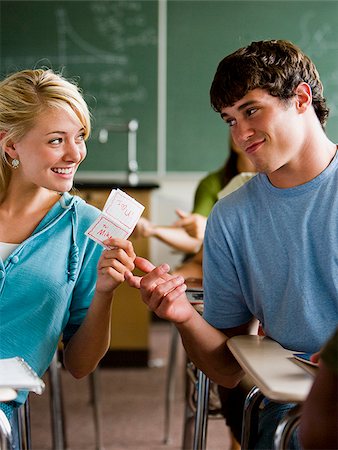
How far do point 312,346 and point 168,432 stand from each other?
151cm

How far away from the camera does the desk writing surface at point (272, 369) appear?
3.37 ft

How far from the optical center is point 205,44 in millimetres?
4668

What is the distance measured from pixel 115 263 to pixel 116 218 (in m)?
0.09

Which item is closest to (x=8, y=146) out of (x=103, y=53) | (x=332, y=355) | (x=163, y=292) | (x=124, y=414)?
(x=163, y=292)

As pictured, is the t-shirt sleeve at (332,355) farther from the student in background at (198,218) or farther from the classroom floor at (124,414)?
the student in background at (198,218)

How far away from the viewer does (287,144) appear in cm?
147

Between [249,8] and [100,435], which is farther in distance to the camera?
[249,8]

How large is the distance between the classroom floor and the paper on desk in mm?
980

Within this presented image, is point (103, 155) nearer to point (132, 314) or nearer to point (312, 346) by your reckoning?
point (132, 314)

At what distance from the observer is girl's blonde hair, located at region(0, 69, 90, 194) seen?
1587mm

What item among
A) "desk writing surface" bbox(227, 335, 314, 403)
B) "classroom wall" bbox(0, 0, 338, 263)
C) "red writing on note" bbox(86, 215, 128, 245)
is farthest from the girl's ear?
"classroom wall" bbox(0, 0, 338, 263)

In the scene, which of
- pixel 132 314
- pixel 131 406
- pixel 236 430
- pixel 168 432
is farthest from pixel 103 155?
pixel 236 430

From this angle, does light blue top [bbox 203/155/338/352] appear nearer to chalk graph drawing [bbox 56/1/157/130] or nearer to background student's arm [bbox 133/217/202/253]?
background student's arm [bbox 133/217/202/253]

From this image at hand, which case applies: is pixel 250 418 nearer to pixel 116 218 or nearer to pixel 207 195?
pixel 116 218
